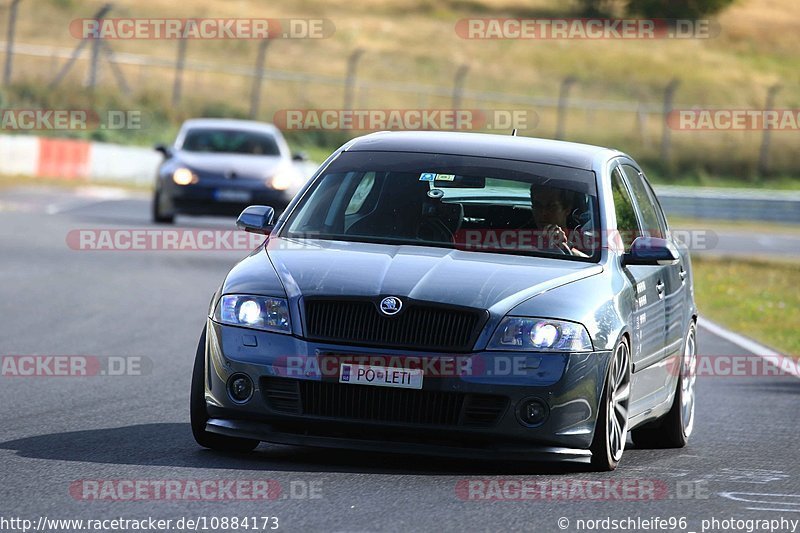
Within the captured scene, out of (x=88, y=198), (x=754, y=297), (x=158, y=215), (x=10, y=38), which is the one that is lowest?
(x=88, y=198)

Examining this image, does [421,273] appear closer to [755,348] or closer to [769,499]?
[769,499]

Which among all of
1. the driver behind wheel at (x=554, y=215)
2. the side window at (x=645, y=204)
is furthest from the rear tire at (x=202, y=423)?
the side window at (x=645, y=204)

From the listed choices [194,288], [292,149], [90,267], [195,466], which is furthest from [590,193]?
[292,149]

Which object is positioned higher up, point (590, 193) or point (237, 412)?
point (590, 193)

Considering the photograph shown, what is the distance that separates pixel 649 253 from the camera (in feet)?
27.8

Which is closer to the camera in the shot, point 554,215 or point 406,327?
point 406,327

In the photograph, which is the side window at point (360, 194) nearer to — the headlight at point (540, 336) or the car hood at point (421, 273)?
the car hood at point (421, 273)

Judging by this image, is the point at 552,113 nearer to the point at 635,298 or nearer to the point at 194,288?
the point at 194,288

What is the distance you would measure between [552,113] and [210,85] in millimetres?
11257

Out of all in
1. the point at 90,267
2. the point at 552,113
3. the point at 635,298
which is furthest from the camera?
the point at 552,113

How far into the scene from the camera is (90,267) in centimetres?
1873

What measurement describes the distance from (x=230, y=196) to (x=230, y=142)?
2.56 meters

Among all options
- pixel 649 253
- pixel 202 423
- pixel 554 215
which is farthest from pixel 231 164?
pixel 202 423

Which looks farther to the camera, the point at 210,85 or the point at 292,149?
the point at 210,85
